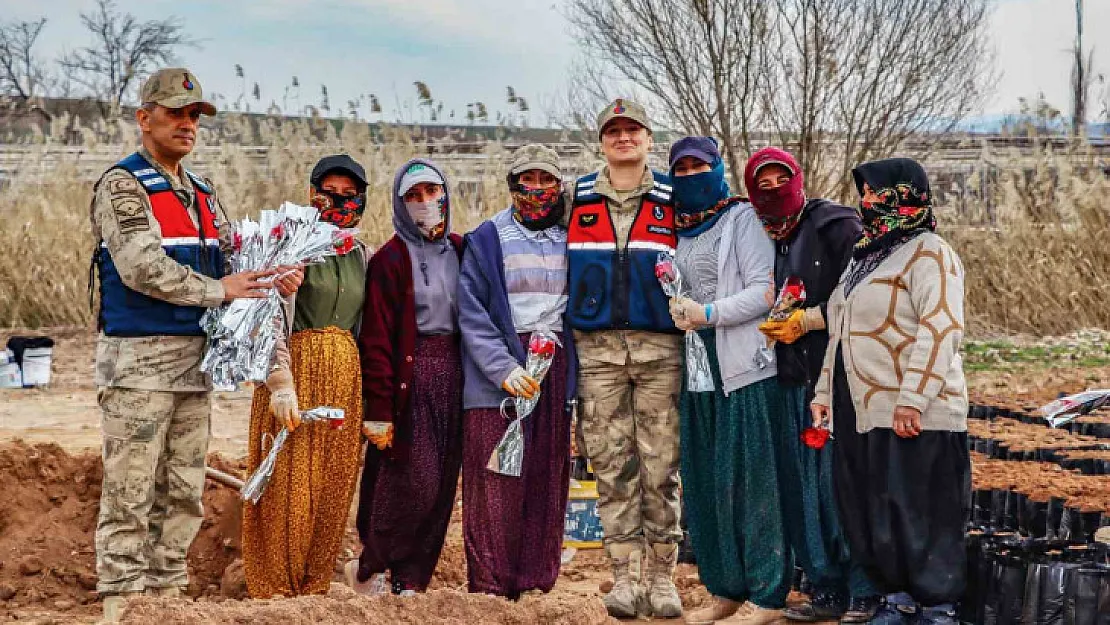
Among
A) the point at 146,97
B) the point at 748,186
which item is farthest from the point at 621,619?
the point at 146,97

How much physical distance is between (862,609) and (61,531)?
153 inches

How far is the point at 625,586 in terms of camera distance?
529cm

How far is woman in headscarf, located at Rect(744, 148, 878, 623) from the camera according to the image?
4930 mm

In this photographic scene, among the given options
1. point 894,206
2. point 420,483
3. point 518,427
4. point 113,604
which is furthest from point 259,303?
point 894,206

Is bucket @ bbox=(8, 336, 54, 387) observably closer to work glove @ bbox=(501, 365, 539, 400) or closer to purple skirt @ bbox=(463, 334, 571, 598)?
purple skirt @ bbox=(463, 334, 571, 598)

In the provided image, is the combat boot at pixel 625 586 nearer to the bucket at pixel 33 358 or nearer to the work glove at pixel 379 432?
the work glove at pixel 379 432

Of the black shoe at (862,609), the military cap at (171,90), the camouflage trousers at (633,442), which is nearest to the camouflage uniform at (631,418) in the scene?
the camouflage trousers at (633,442)

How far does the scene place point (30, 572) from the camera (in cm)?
596

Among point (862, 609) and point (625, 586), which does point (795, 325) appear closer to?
point (862, 609)

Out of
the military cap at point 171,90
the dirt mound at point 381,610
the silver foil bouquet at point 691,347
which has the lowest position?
the dirt mound at point 381,610

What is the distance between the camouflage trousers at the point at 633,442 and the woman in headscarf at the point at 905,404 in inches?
32.5

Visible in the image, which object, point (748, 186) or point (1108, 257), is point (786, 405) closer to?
point (748, 186)

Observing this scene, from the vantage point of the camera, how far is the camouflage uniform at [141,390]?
4.82 meters

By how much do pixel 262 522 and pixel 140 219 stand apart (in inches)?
51.5
